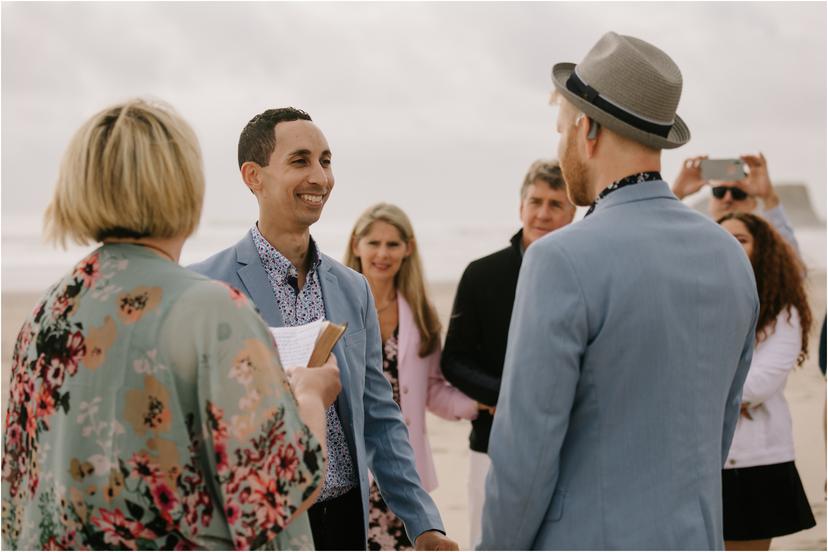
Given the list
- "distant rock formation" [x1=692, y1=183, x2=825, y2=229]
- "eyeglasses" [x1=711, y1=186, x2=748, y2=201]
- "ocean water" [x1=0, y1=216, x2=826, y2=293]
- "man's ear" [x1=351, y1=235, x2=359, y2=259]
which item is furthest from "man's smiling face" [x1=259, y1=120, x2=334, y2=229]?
"distant rock formation" [x1=692, y1=183, x2=825, y2=229]

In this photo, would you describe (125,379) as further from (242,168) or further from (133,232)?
(242,168)

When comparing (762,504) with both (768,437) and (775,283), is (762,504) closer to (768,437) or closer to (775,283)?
(768,437)

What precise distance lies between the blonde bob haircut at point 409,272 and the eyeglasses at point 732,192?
2.25 meters

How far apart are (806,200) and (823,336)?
166 ft

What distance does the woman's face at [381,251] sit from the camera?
517cm

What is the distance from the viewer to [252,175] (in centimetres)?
337

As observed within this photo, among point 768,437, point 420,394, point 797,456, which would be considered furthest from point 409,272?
point 797,456

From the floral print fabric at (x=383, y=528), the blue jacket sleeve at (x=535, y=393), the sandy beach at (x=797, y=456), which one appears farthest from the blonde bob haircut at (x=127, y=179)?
the sandy beach at (x=797, y=456)

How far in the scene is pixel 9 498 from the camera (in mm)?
2031

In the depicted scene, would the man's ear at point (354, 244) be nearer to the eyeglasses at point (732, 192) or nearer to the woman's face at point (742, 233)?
the woman's face at point (742, 233)

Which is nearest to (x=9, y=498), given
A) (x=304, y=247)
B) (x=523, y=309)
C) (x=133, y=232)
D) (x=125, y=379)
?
(x=125, y=379)

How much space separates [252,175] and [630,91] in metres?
1.46

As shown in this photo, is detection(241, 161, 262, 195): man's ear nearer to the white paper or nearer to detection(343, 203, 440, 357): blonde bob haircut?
the white paper

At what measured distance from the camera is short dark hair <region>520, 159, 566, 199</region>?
4992 mm
